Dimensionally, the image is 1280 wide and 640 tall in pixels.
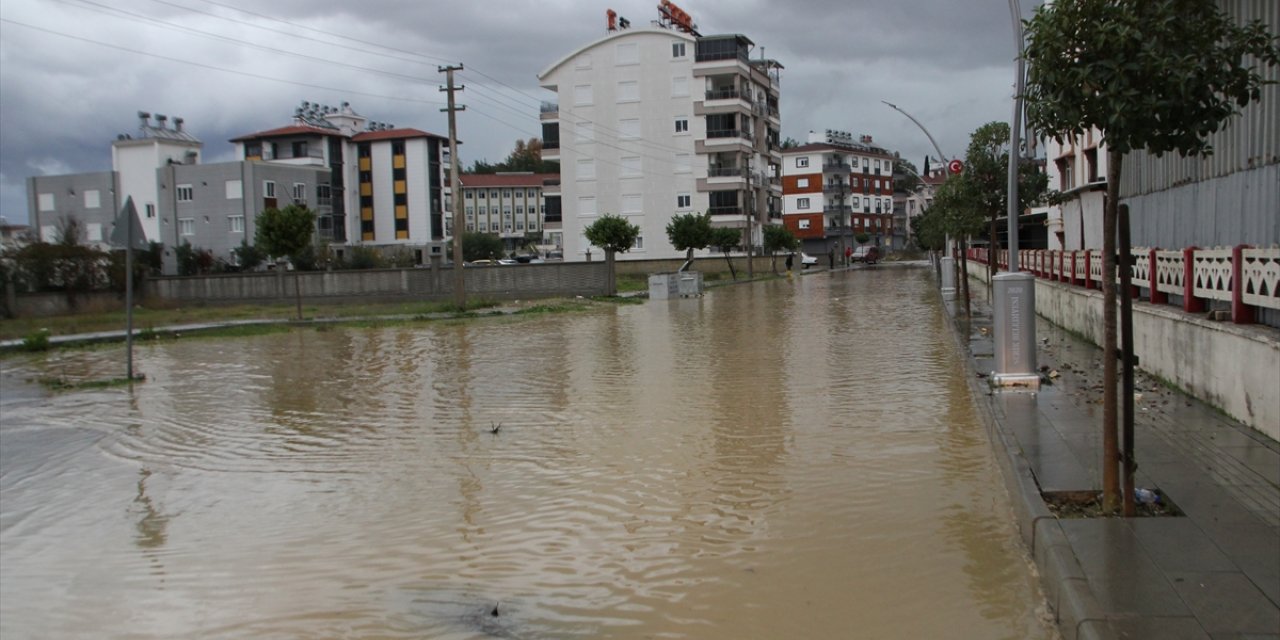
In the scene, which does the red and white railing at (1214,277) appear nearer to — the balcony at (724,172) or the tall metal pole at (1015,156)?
the tall metal pole at (1015,156)

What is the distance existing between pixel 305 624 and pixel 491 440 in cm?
517

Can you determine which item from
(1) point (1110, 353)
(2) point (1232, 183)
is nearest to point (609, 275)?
(2) point (1232, 183)

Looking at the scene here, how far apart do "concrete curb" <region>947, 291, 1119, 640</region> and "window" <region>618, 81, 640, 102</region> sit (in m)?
68.3

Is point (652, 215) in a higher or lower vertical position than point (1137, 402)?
higher

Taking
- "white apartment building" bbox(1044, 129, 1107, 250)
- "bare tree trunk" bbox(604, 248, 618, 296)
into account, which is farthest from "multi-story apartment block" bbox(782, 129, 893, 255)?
"bare tree trunk" bbox(604, 248, 618, 296)

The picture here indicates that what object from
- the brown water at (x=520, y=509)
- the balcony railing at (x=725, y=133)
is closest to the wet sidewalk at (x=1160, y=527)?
the brown water at (x=520, y=509)

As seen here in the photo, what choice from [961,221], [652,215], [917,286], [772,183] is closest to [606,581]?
[961,221]

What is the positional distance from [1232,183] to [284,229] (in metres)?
28.9

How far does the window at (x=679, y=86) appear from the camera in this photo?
74.5m

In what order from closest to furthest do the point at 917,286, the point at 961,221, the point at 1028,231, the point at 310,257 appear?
the point at 961,221 < the point at 917,286 < the point at 310,257 < the point at 1028,231

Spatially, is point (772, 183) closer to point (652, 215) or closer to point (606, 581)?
point (652, 215)

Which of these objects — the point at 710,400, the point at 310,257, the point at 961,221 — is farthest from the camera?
the point at 310,257

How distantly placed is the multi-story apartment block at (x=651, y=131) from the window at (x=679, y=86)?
Result: 2.9 inches

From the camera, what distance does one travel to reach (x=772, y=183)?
84.7 m
